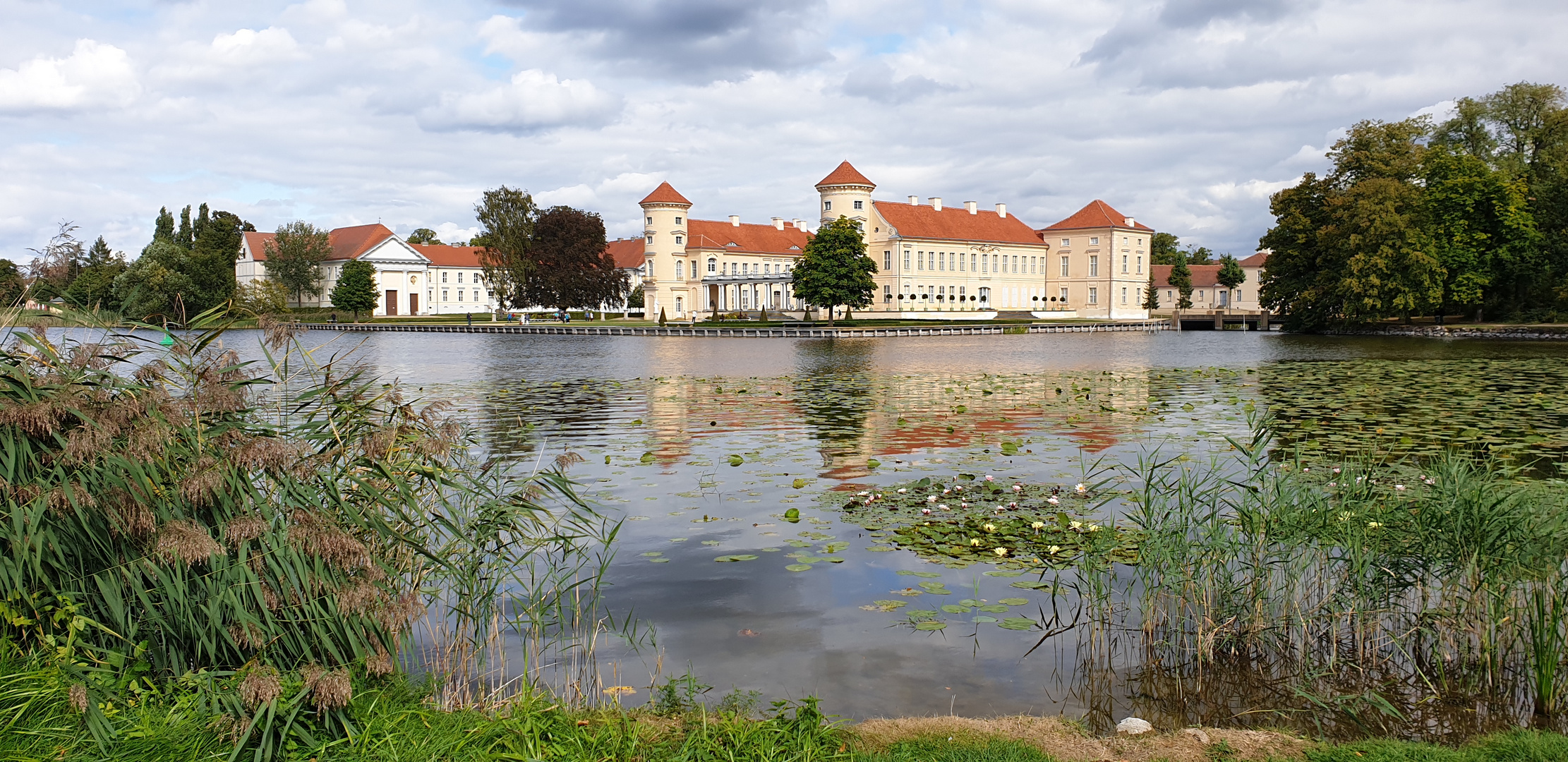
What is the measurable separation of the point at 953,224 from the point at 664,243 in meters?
26.6

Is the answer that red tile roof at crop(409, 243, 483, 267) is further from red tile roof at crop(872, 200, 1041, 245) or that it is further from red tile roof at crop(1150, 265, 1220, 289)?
red tile roof at crop(1150, 265, 1220, 289)

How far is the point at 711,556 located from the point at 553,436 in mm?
6841

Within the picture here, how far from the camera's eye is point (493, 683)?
5.05 m

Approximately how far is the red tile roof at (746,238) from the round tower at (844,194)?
6559 millimetres

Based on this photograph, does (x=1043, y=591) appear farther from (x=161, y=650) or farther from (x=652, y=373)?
(x=652, y=373)

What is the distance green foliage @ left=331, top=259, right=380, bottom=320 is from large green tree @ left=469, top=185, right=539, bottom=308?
10.2 m

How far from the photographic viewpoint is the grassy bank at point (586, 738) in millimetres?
3793

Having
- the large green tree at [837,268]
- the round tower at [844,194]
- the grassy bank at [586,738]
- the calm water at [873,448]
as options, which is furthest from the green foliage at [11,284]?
the round tower at [844,194]

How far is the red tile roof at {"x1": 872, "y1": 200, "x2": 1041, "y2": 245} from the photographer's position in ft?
297

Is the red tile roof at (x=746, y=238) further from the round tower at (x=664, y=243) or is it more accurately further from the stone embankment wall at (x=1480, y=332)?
the stone embankment wall at (x=1480, y=332)

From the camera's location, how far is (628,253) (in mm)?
110938

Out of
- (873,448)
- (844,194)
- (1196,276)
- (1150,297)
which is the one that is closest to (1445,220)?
(844,194)

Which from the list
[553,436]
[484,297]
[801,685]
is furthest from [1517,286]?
[484,297]

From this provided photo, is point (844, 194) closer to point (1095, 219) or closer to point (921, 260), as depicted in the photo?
point (921, 260)
